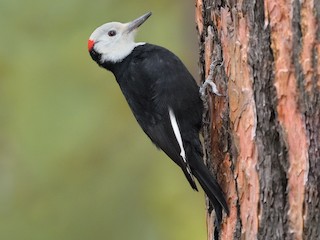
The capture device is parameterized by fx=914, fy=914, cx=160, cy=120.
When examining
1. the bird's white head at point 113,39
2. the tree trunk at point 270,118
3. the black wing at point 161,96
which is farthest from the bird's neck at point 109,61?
the tree trunk at point 270,118

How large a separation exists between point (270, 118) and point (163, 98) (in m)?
1.22

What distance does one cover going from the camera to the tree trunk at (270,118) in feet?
13.3

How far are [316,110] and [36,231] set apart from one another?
4.85m

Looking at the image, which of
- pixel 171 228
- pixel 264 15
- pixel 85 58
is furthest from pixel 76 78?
pixel 264 15

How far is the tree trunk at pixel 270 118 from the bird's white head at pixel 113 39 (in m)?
1.44

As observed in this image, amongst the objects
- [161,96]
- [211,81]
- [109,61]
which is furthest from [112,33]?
[211,81]

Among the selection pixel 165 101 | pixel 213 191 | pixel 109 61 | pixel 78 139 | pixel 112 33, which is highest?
pixel 112 33

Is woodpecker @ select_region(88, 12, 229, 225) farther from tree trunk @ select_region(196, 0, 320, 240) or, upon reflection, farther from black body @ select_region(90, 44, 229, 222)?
tree trunk @ select_region(196, 0, 320, 240)

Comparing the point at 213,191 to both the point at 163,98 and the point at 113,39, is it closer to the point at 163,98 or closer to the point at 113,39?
the point at 163,98

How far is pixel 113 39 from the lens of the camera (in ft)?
19.9

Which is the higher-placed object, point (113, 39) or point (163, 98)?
point (113, 39)

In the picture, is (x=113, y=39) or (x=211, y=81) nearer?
(x=211, y=81)

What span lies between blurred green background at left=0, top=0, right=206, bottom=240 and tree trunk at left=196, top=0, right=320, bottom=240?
311 cm

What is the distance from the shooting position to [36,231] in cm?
841
